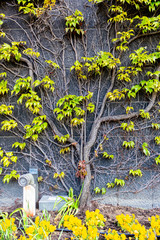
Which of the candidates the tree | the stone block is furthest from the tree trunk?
the stone block

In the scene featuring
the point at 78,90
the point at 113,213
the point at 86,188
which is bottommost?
the point at 113,213

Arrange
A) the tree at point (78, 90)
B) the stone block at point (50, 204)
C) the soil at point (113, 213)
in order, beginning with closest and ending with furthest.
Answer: the soil at point (113, 213) < the stone block at point (50, 204) < the tree at point (78, 90)

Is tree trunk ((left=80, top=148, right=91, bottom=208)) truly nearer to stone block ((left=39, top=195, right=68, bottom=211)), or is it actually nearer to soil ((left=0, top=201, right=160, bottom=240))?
soil ((left=0, top=201, right=160, bottom=240))

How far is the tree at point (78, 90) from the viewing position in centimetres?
238

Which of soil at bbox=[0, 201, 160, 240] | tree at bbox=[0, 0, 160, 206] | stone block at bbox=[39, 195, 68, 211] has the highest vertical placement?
tree at bbox=[0, 0, 160, 206]

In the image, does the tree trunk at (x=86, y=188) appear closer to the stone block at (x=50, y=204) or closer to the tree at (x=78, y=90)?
the tree at (x=78, y=90)

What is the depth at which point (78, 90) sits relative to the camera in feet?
8.25

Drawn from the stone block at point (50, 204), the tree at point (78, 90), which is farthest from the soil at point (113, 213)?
the tree at point (78, 90)

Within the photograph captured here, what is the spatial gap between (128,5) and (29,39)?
1422mm

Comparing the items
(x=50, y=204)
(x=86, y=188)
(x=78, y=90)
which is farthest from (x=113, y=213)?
(x=78, y=90)

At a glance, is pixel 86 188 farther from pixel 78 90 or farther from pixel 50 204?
pixel 78 90

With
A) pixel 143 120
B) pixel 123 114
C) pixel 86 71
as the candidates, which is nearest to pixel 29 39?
pixel 86 71

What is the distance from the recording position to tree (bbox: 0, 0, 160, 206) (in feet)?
7.79

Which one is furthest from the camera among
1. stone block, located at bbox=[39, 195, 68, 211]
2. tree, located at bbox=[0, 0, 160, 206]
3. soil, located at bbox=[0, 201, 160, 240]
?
tree, located at bbox=[0, 0, 160, 206]
